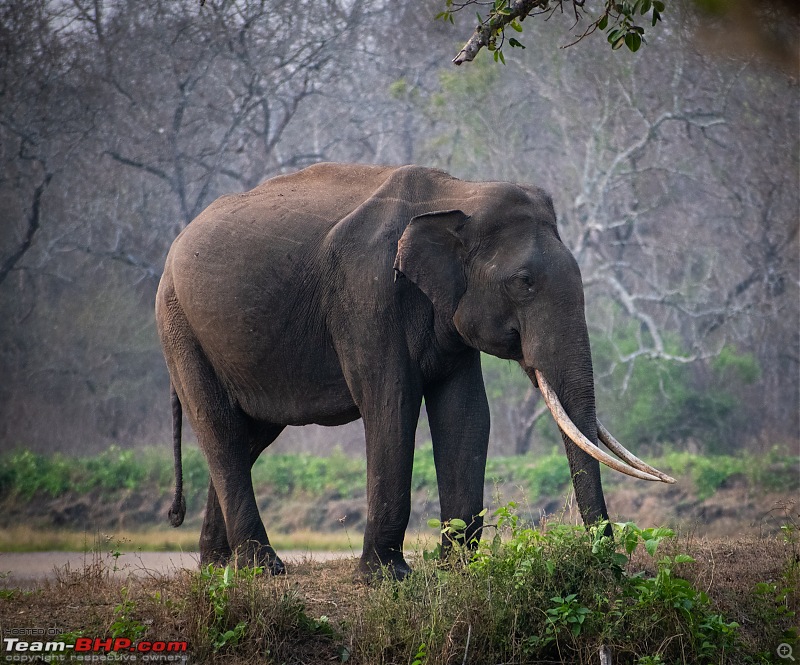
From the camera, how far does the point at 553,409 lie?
632 centimetres

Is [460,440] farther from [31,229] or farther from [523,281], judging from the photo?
[31,229]

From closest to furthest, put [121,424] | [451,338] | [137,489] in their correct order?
[451,338] < [137,489] < [121,424]

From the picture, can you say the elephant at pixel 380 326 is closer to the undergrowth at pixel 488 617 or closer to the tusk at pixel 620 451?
the tusk at pixel 620 451

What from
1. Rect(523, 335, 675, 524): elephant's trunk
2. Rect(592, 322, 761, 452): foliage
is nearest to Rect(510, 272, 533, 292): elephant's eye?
Rect(523, 335, 675, 524): elephant's trunk

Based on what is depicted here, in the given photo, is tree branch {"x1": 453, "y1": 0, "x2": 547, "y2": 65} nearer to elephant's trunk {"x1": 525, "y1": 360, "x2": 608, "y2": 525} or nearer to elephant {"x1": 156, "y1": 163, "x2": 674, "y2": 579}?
elephant {"x1": 156, "y1": 163, "x2": 674, "y2": 579}

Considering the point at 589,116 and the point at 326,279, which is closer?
the point at 326,279

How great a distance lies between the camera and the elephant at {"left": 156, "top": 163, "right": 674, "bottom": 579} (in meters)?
6.47

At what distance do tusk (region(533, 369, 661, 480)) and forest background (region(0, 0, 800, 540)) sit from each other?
16.0 meters

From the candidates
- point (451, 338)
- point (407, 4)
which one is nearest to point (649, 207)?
point (407, 4)

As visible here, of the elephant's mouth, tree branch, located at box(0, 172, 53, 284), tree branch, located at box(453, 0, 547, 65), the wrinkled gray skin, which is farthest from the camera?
tree branch, located at box(0, 172, 53, 284)

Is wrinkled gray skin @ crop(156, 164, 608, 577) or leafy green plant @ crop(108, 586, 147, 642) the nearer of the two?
leafy green plant @ crop(108, 586, 147, 642)

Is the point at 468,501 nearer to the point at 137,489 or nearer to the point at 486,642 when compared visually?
the point at 486,642

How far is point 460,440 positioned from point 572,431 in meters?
0.91

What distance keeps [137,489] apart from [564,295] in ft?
47.6
